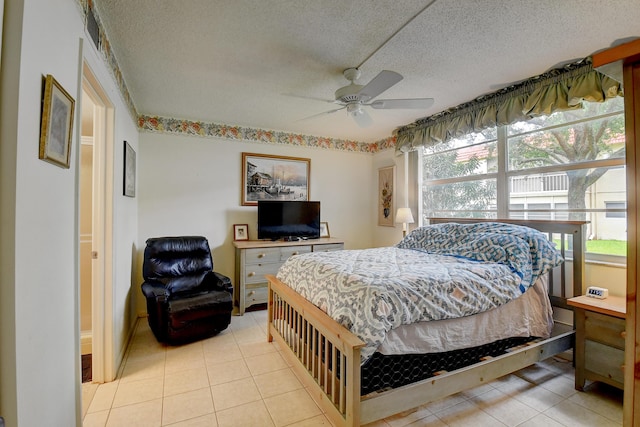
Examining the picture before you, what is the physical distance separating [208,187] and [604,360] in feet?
13.9

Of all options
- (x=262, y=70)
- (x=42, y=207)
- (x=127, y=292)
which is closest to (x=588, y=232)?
(x=262, y=70)

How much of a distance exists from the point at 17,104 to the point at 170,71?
6.36 feet

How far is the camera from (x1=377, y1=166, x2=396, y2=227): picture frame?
466cm

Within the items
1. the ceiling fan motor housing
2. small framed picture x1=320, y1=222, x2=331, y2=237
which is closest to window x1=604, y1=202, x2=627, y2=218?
the ceiling fan motor housing

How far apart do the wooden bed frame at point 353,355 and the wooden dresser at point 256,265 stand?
3.06ft

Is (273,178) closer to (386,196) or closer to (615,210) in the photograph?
(386,196)

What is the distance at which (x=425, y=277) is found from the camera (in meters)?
1.96

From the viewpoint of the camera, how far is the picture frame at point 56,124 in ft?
3.51

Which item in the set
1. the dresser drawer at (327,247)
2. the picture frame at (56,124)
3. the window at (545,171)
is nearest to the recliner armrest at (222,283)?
the dresser drawer at (327,247)

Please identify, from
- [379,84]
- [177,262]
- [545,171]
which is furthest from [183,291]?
[545,171]

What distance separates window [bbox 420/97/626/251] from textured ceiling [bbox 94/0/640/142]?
598 mm

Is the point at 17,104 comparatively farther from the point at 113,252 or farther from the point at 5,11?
the point at 113,252

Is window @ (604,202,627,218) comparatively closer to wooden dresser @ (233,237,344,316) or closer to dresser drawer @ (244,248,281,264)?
wooden dresser @ (233,237,344,316)

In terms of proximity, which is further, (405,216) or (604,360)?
(405,216)
